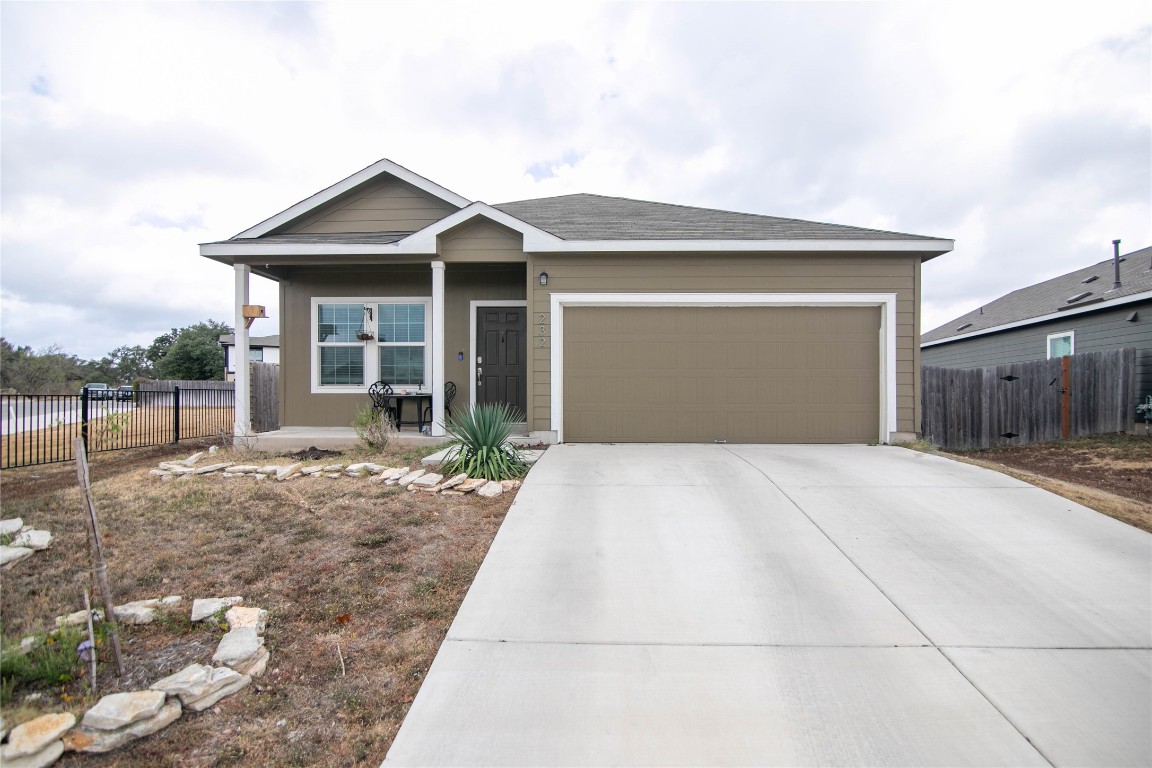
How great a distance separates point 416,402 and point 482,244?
9.70ft

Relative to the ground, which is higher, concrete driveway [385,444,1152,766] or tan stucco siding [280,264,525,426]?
tan stucco siding [280,264,525,426]

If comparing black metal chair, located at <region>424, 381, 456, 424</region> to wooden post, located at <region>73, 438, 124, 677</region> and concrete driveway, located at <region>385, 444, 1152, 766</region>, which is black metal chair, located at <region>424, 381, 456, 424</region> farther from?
wooden post, located at <region>73, 438, 124, 677</region>

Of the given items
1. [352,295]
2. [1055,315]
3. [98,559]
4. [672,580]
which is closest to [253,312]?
[352,295]

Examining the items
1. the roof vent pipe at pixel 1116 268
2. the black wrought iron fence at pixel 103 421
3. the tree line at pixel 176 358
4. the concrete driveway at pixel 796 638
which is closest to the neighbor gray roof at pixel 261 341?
the tree line at pixel 176 358

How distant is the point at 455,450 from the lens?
6891 millimetres

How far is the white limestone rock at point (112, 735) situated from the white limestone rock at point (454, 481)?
3.49 m

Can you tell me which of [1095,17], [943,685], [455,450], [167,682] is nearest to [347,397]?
[455,450]

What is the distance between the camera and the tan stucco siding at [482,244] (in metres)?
8.41

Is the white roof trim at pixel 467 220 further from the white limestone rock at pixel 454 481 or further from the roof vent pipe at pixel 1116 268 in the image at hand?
the roof vent pipe at pixel 1116 268

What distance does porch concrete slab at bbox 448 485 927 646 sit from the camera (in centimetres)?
325

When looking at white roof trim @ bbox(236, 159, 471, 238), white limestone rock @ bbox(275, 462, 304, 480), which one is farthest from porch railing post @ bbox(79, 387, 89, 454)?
white roof trim @ bbox(236, 159, 471, 238)

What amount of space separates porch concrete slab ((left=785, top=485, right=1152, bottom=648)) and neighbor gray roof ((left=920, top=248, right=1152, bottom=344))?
10124mm

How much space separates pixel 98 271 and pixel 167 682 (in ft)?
29.5

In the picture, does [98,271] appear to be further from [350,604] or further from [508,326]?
[350,604]
